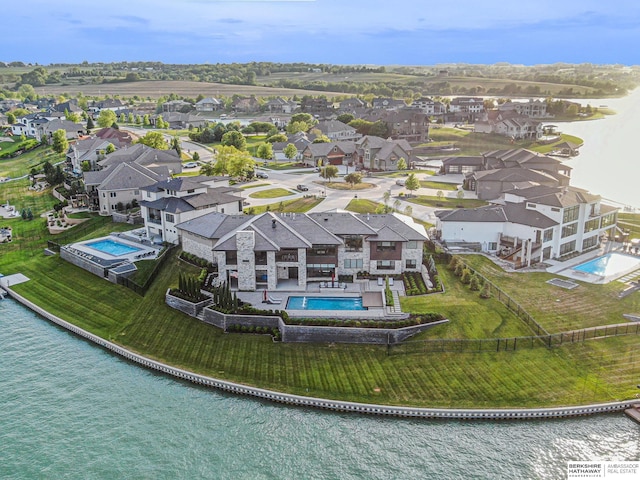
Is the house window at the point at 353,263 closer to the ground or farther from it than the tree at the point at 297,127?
closer to the ground

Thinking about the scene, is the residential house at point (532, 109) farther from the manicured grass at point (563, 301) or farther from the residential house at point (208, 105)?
the manicured grass at point (563, 301)

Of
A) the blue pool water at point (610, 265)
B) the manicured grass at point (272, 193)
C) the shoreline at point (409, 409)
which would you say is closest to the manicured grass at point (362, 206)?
the manicured grass at point (272, 193)

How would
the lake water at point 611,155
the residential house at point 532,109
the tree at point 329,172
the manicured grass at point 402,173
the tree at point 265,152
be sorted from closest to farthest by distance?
the lake water at point 611,155, the tree at point 329,172, the manicured grass at point 402,173, the tree at point 265,152, the residential house at point 532,109

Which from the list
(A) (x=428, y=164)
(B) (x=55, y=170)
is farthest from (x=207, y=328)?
(A) (x=428, y=164)

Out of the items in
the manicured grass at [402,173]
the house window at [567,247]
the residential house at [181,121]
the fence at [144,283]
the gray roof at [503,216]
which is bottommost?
the fence at [144,283]

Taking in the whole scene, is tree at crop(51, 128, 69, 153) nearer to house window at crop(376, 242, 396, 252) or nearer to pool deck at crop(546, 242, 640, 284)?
house window at crop(376, 242, 396, 252)

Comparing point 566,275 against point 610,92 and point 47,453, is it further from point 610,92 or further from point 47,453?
point 610,92

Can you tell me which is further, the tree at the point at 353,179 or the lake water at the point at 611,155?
the tree at the point at 353,179
